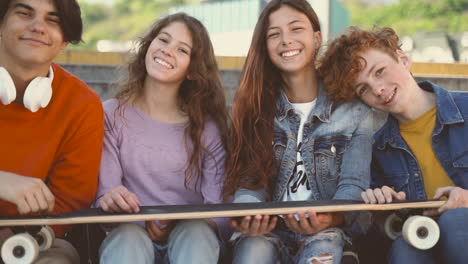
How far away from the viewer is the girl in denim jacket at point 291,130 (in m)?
2.55

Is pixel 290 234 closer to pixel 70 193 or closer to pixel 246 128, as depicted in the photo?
pixel 246 128

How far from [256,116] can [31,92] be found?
1.02m

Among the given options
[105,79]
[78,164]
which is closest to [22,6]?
[78,164]

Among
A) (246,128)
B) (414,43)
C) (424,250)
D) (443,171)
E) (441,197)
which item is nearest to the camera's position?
(424,250)

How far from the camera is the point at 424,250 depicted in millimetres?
2084

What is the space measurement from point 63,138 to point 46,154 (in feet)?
0.33

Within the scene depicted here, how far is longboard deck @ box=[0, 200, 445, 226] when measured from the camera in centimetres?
188

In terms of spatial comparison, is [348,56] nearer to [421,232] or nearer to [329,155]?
[329,155]

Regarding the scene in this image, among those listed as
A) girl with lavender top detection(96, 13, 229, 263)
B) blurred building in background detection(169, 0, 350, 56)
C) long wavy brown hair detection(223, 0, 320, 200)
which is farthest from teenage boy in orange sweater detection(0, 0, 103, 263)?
blurred building in background detection(169, 0, 350, 56)

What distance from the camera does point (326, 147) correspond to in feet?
8.61

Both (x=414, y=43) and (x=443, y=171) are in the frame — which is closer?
(x=443, y=171)

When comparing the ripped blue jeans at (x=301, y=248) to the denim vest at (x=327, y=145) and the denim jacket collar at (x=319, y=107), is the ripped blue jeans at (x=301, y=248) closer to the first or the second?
the denim vest at (x=327, y=145)

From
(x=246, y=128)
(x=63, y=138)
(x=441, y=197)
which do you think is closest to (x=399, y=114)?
(x=441, y=197)

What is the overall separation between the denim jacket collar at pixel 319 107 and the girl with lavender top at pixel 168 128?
0.28m
